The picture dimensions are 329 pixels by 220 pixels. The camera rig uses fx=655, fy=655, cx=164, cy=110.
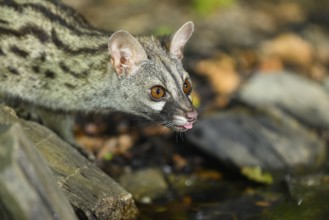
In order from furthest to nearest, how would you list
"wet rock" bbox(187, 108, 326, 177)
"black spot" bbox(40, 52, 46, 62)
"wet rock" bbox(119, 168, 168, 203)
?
"wet rock" bbox(187, 108, 326, 177) < "wet rock" bbox(119, 168, 168, 203) < "black spot" bbox(40, 52, 46, 62)

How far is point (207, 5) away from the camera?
46.6 ft

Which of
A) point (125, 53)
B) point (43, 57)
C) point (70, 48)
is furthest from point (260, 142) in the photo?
point (43, 57)

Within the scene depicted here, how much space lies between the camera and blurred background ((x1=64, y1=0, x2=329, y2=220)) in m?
8.39

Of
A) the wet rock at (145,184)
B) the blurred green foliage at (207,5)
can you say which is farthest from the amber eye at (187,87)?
the blurred green foliage at (207,5)

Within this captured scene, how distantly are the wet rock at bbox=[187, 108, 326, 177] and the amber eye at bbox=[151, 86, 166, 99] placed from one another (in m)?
2.24

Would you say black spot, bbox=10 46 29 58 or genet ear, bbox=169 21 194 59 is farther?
genet ear, bbox=169 21 194 59

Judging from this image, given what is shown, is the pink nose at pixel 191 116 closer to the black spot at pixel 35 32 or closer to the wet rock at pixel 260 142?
the black spot at pixel 35 32

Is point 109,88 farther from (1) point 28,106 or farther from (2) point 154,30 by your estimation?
(2) point 154,30

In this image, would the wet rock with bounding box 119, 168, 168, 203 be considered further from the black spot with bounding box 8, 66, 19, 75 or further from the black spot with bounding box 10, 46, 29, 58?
the black spot with bounding box 10, 46, 29, 58

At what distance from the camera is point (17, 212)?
510cm

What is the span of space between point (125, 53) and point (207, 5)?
696cm

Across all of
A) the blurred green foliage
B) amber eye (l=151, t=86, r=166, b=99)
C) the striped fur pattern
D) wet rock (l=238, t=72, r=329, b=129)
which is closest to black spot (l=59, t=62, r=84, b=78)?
the striped fur pattern

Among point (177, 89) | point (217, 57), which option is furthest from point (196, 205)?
point (217, 57)

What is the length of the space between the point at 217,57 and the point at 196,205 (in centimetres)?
515
